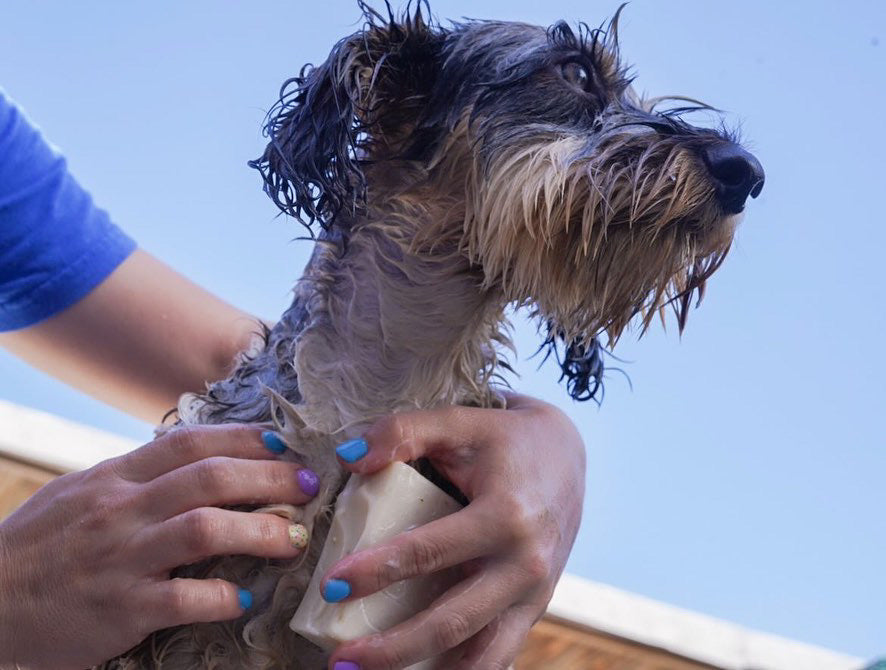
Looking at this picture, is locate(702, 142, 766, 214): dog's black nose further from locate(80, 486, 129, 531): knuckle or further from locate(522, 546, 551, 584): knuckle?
locate(80, 486, 129, 531): knuckle

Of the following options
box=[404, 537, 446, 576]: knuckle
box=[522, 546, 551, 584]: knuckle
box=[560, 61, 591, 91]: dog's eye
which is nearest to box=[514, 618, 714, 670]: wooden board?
box=[522, 546, 551, 584]: knuckle

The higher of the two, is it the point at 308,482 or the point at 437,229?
the point at 437,229

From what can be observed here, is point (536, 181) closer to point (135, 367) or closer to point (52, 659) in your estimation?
point (52, 659)

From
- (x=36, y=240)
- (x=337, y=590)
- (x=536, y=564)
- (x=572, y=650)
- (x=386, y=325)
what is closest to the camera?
(x=337, y=590)

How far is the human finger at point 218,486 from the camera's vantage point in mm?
1000

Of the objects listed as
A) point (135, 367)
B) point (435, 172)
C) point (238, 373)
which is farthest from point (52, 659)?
point (135, 367)

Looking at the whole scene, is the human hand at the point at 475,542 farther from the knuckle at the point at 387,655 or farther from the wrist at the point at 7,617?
the wrist at the point at 7,617

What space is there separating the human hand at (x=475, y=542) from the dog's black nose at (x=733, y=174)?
351 millimetres

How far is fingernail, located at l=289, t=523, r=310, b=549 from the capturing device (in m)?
1.02

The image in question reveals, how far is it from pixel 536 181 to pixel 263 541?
0.48 meters

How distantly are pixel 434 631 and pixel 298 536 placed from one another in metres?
0.18

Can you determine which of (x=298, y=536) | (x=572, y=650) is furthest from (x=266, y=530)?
(x=572, y=650)

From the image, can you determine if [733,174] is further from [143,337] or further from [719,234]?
[143,337]

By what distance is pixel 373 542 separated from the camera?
99cm
